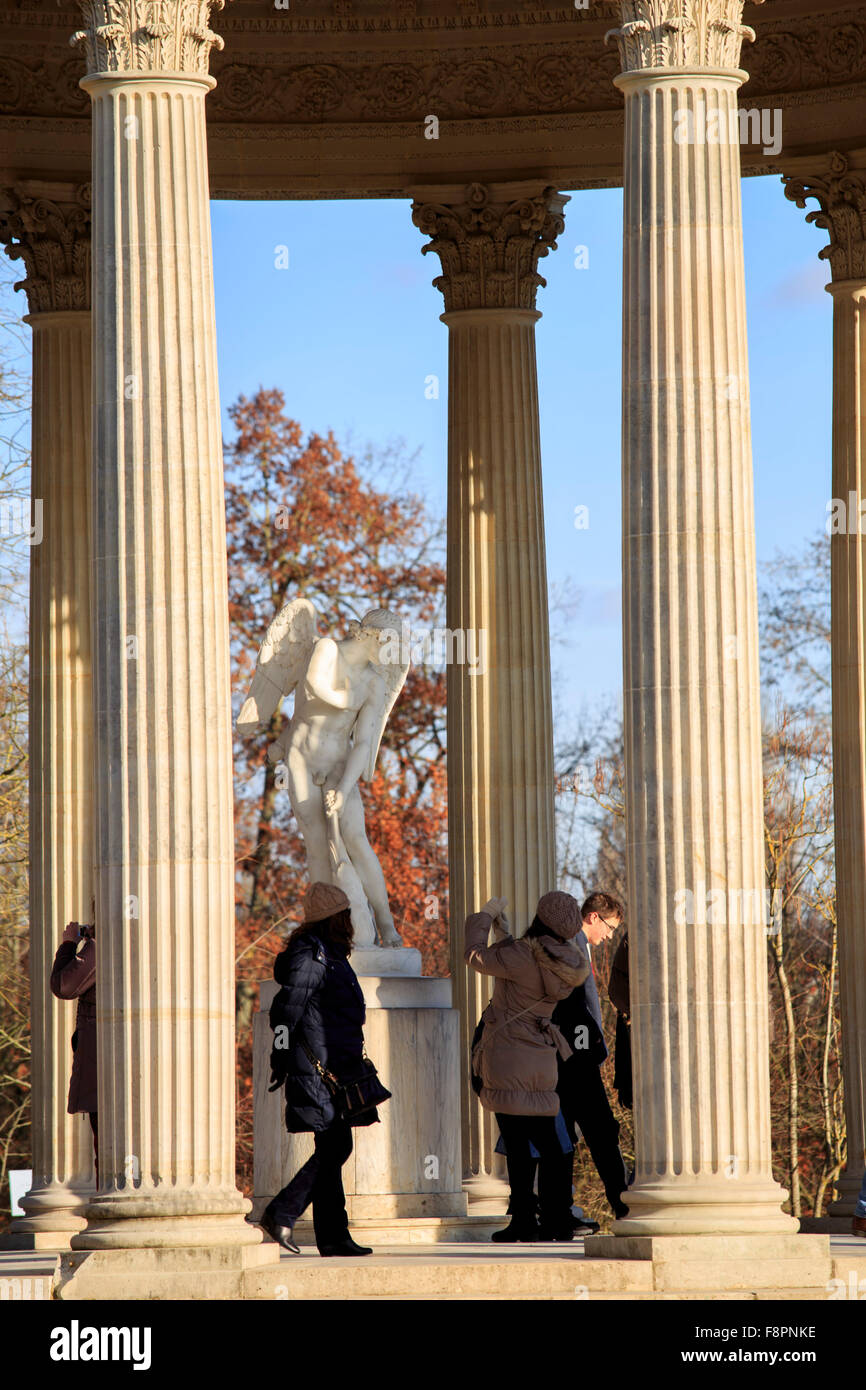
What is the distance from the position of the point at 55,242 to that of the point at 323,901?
118 feet

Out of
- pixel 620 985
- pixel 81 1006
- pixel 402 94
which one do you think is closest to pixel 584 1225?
pixel 620 985

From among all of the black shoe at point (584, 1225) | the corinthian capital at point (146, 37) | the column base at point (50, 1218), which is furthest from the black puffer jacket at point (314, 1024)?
the column base at point (50, 1218)

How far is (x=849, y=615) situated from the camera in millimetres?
79812

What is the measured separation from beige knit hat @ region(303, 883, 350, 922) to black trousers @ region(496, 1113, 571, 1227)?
7.54 m

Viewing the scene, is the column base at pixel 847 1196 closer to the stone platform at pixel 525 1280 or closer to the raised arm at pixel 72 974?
the stone platform at pixel 525 1280

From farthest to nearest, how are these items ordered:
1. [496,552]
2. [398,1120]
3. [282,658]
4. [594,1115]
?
[496,552]
[282,658]
[398,1120]
[594,1115]

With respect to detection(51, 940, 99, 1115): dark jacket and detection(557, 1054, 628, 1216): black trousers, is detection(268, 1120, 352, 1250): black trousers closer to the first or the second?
detection(557, 1054, 628, 1216): black trousers

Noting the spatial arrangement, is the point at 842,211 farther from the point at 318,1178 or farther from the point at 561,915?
the point at 318,1178

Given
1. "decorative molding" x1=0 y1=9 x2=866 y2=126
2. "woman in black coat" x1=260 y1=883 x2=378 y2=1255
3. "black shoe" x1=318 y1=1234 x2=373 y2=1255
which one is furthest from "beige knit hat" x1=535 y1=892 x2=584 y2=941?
"decorative molding" x1=0 y1=9 x2=866 y2=126

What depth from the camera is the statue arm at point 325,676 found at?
6650cm

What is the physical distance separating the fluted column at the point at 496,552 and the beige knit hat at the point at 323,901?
25.7m

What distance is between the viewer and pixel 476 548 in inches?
3250

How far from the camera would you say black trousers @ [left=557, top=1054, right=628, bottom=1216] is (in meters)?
60.4
